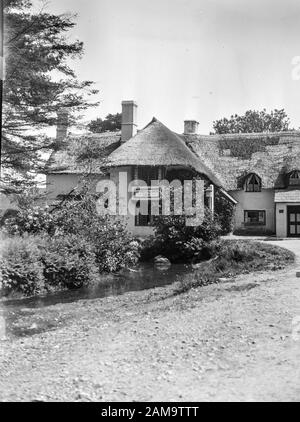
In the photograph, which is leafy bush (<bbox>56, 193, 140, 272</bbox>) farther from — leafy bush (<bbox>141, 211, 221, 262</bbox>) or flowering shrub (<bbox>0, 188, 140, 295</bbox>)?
leafy bush (<bbox>141, 211, 221, 262</bbox>)

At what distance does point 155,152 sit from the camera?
2483 cm

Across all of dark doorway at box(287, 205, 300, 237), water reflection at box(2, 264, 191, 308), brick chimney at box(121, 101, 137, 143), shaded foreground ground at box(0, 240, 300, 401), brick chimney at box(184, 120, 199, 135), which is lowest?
water reflection at box(2, 264, 191, 308)

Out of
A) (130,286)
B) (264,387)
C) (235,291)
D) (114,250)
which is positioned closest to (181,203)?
(114,250)

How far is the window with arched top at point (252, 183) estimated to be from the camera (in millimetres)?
29391

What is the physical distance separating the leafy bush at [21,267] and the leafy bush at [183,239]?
25.4 feet

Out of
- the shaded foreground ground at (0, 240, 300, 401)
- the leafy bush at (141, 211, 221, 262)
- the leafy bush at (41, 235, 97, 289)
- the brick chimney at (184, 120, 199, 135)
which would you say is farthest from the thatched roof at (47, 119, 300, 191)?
the shaded foreground ground at (0, 240, 300, 401)

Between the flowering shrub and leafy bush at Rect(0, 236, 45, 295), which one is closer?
leafy bush at Rect(0, 236, 45, 295)

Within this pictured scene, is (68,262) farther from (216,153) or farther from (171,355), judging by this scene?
(216,153)

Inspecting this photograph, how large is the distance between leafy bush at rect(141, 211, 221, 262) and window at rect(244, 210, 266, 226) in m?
9.97

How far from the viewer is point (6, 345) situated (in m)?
6.50

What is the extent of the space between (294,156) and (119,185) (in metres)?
11.0

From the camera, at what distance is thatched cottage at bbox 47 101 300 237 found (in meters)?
24.5
